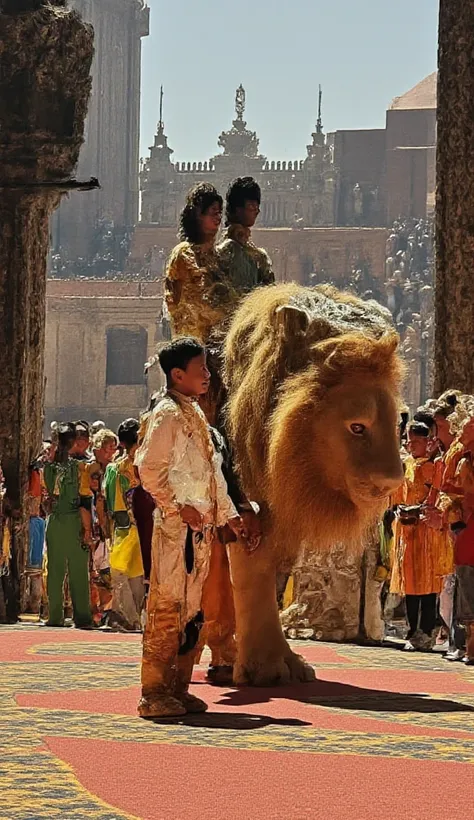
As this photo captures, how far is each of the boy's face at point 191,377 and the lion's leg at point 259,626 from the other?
1014 mm

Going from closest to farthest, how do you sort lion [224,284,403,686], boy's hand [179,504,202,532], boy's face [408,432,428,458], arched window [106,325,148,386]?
boy's hand [179,504,202,532]
lion [224,284,403,686]
boy's face [408,432,428,458]
arched window [106,325,148,386]

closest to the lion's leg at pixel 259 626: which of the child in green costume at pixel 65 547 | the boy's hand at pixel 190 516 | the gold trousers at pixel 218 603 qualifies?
the gold trousers at pixel 218 603

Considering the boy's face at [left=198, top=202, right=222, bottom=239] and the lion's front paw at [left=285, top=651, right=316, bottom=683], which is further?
the boy's face at [left=198, top=202, right=222, bottom=239]

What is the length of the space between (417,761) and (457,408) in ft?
14.0

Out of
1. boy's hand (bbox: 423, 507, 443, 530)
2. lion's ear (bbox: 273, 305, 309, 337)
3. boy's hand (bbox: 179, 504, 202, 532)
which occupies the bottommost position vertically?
boy's hand (bbox: 423, 507, 443, 530)

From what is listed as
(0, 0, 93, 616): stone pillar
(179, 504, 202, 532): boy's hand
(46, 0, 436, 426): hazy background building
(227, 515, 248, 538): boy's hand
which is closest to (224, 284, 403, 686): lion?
(227, 515, 248, 538): boy's hand

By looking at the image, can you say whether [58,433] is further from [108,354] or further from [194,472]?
[108,354]

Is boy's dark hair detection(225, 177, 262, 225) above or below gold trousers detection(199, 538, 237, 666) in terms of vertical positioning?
above

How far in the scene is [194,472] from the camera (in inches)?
254

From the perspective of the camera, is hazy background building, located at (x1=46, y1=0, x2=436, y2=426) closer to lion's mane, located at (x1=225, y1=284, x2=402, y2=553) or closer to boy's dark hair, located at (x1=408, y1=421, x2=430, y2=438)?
boy's dark hair, located at (x1=408, y1=421, x2=430, y2=438)

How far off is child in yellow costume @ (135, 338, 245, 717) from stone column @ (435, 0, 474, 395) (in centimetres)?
482

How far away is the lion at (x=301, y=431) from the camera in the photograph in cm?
677

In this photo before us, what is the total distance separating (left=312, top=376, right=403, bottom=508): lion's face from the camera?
262 inches

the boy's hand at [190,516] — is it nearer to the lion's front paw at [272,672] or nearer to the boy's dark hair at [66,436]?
the lion's front paw at [272,672]
